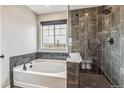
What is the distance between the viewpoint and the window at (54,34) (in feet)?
7.85

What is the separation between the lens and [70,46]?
2.27 m

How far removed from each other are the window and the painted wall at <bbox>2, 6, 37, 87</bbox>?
0.86ft

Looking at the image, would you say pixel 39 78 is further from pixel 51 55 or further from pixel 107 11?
pixel 107 11

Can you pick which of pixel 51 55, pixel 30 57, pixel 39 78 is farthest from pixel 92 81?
pixel 30 57

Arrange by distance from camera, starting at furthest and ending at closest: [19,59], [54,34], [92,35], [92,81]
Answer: [54,34] → [19,59] → [92,35] → [92,81]

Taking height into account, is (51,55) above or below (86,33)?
below

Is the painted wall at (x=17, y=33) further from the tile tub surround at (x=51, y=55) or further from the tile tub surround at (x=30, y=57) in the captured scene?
the tile tub surround at (x=51, y=55)

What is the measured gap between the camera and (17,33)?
2.21 metres

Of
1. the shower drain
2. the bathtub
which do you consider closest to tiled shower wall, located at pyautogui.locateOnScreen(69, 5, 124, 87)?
the shower drain

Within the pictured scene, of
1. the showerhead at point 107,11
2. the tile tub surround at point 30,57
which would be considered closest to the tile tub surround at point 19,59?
the tile tub surround at point 30,57

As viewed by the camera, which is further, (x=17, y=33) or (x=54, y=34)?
(x=54, y=34)

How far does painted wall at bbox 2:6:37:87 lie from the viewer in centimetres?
190

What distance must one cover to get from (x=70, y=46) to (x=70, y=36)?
22 centimetres

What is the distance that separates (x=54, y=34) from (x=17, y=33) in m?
0.81
